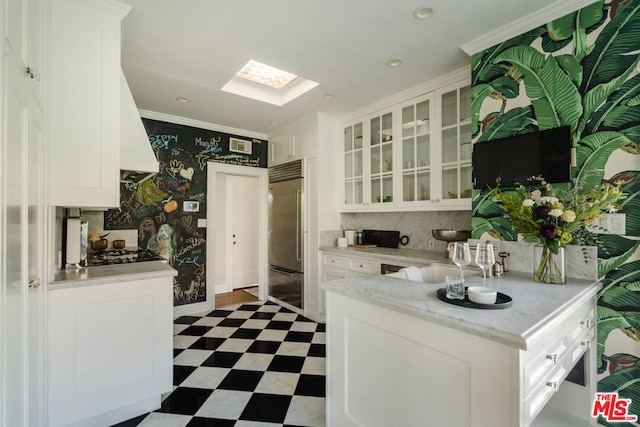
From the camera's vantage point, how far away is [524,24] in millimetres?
1870

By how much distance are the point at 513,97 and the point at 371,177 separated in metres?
1.61

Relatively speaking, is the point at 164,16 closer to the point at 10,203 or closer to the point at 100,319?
the point at 10,203

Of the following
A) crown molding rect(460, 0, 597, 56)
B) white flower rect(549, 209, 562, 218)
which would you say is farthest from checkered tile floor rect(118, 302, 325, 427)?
crown molding rect(460, 0, 597, 56)

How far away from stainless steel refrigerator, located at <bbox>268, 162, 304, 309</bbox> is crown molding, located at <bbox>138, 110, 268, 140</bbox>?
601 mm

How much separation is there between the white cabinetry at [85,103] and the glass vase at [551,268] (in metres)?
2.55

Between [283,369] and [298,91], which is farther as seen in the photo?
[298,91]

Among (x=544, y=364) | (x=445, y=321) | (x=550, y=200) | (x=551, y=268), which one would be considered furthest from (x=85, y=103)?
(x=551, y=268)

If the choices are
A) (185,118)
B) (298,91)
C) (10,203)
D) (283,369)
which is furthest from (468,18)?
(185,118)

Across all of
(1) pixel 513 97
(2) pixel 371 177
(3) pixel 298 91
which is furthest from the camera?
(2) pixel 371 177

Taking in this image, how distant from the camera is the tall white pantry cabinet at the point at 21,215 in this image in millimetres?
782

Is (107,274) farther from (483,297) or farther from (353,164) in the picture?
(353,164)

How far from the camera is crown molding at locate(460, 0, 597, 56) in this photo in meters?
1.71

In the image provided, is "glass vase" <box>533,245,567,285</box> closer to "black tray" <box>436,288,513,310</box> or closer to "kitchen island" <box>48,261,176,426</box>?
"black tray" <box>436,288,513,310</box>

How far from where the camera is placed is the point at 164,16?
→ 1838 millimetres
